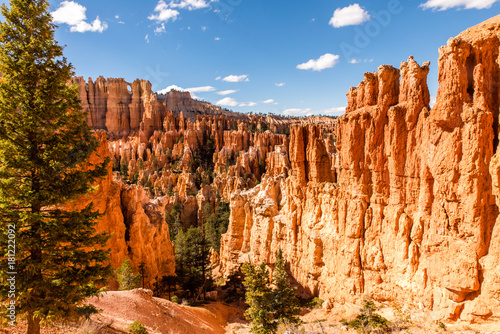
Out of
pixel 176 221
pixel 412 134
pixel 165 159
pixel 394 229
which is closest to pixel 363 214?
pixel 394 229

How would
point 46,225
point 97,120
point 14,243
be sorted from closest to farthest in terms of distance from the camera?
point 14,243
point 46,225
point 97,120

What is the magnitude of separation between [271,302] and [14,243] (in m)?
14.6

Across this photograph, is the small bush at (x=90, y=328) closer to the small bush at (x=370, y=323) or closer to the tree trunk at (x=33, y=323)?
the tree trunk at (x=33, y=323)

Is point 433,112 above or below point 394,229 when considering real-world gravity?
above

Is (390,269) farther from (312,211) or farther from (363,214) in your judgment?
(312,211)

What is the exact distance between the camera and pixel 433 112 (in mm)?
13406

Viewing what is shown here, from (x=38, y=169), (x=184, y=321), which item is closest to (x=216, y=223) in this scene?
(x=184, y=321)

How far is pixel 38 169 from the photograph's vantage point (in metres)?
7.34

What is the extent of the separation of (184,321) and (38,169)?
42.2ft

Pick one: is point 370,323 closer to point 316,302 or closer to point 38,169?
point 316,302

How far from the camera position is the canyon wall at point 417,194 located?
1198cm

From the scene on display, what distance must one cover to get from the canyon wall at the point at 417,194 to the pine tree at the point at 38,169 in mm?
14138

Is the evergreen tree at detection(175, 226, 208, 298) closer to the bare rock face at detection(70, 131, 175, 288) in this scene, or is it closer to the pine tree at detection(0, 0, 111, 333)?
the bare rock face at detection(70, 131, 175, 288)

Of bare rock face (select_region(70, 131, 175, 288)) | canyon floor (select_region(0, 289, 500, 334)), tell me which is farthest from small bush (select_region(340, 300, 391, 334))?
bare rock face (select_region(70, 131, 175, 288))
